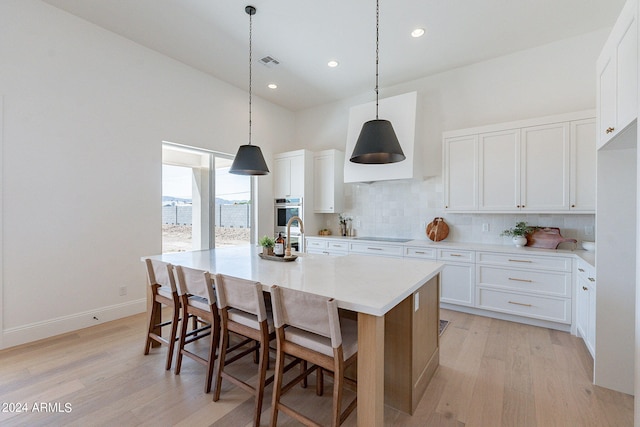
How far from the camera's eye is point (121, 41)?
3.42 meters

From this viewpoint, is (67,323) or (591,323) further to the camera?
(67,323)

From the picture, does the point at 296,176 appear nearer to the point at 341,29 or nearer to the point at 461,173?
the point at 341,29

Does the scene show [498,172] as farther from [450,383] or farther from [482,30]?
[450,383]

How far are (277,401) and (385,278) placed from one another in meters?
0.98

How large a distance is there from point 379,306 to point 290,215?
403 cm

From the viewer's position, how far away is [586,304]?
256cm

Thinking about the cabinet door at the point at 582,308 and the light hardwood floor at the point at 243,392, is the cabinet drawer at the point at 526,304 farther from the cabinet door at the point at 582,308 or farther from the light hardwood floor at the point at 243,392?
the light hardwood floor at the point at 243,392

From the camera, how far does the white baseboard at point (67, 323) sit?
272 cm

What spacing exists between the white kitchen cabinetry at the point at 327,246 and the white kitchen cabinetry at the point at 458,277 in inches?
57.8

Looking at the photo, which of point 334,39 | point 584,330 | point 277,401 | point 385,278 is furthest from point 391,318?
point 334,39

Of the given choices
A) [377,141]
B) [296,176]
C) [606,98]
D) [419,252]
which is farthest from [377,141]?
[296,176]

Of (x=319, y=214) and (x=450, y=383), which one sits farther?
(x=319, y=214)

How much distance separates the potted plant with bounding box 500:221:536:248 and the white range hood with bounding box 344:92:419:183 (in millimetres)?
1425

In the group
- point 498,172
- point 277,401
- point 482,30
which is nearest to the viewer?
point 277,401
